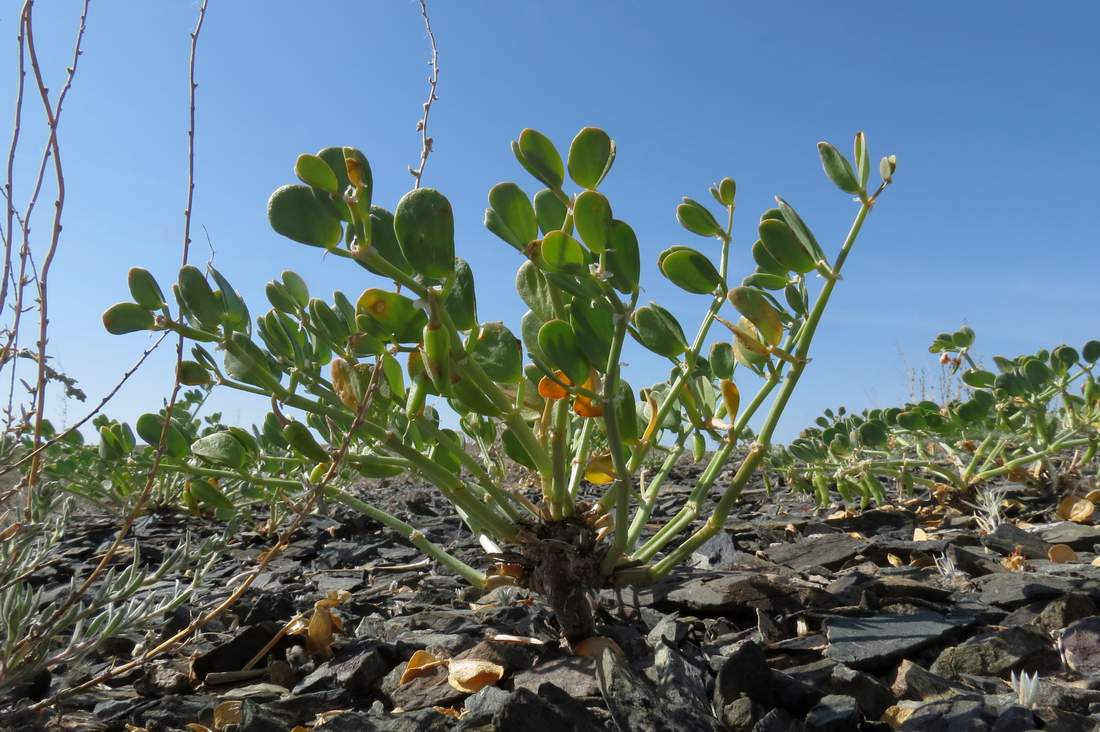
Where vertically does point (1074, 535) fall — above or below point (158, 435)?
below

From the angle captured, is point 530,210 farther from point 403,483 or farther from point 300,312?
point 403,483

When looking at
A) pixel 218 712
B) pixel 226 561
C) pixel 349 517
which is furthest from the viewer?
pixel 349 517

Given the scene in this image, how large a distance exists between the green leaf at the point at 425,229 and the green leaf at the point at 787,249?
59 cm

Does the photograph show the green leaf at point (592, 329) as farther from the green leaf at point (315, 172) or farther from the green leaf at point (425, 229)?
the green leaf at point (315, 172)

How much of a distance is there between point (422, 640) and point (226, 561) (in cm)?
165

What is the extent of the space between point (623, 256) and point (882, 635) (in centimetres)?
96

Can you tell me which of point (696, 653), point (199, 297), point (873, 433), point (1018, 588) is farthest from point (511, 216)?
point (873, 433)

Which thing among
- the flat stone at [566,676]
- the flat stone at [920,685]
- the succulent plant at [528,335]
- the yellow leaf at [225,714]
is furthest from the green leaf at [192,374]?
the flat stone at [920,685]

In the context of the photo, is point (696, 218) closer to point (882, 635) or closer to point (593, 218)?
point (593, 218)

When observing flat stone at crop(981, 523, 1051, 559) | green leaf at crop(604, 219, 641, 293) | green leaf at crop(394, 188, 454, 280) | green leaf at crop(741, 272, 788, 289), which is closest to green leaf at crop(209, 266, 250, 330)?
green leaf at crop(394, 188, 454, 280)

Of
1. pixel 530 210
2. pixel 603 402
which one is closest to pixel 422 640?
pixel 603 402

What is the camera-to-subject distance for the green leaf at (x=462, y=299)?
1.36 m

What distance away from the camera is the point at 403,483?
6355mm

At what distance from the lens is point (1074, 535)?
7.72 feet
